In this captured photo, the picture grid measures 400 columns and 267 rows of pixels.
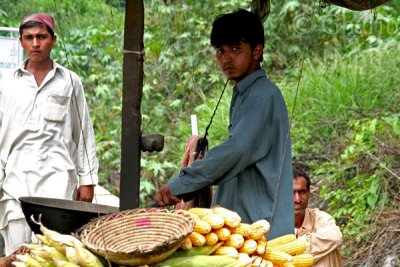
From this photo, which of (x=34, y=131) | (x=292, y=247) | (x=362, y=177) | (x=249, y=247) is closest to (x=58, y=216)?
(x=249, y=247)

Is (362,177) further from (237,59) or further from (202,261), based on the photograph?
(202,261)

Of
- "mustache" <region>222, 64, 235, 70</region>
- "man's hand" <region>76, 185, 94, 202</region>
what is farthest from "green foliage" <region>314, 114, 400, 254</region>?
"mustache" <region>222, 64, 235, 70</region>

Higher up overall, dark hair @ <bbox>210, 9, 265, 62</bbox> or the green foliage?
dark hair @ <bbox>210, 9, 265, 62</bbox>

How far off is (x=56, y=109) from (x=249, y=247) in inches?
99.5

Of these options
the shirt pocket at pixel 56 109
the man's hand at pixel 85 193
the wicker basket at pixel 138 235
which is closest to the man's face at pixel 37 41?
the shirt pocket at pixel 56 109

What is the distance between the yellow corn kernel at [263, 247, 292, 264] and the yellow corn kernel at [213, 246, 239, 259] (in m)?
0.18

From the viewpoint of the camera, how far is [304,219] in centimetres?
551

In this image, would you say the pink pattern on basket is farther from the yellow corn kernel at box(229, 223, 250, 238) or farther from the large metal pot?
the large metal pot

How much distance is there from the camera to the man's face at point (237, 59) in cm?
457

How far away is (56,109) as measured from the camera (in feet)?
19.2

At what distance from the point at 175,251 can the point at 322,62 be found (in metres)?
7.74

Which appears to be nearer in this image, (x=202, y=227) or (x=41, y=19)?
(x=202, y=227)

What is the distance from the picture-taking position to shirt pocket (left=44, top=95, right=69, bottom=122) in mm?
5816

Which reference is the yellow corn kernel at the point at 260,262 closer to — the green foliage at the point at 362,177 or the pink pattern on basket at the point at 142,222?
the pink pattern on basket at the point at 142,222
